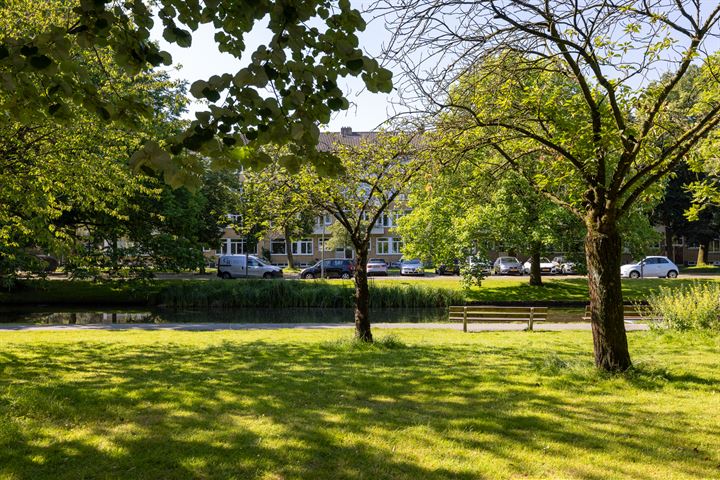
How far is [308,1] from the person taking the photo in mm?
3953

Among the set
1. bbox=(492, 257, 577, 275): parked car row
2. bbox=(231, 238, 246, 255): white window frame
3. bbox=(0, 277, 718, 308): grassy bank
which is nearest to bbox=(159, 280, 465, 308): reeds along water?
bbox=(0, 277, 718, 308): grassy bank

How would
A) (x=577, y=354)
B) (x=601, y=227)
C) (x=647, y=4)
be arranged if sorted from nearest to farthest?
1. (x=647, y=4)
2. (x=601, y=227)
3. (x=577, y=354)

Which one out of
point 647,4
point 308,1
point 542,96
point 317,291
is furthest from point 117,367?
point 317,291

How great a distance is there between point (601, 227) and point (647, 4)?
10.2 ft

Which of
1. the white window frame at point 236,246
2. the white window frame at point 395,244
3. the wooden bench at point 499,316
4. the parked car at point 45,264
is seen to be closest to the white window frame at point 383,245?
the white window frame at point 395,244

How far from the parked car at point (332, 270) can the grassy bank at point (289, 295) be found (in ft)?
34.3

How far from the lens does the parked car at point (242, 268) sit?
43.7m

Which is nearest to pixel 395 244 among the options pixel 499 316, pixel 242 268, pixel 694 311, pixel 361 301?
pixel 242 268

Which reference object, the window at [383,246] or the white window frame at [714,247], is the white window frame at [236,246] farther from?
the white window frame at [714,247]

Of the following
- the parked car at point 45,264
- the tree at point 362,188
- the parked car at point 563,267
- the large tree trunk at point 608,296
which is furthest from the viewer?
the parked car at point 563,267

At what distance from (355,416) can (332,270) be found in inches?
1492

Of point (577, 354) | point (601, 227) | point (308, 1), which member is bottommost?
point (577, 354)

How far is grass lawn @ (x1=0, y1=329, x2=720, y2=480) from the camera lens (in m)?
4.64

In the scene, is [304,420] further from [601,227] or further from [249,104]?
[601,227]
